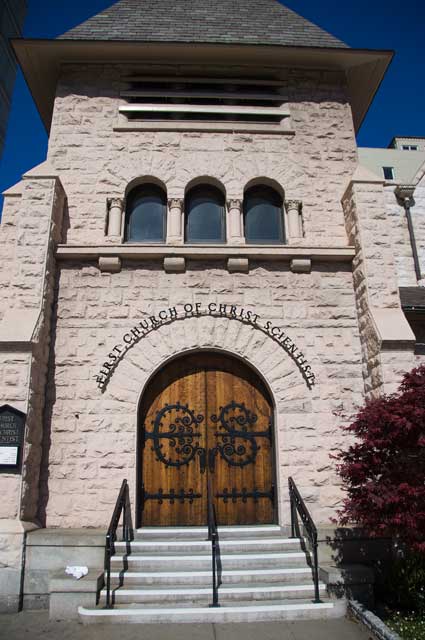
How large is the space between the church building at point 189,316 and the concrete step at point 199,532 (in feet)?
0.10

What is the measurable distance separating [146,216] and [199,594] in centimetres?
649

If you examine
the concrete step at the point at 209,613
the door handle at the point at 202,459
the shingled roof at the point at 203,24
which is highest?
the shingled roof at the point at 203,24

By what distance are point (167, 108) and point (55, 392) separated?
19.6ft

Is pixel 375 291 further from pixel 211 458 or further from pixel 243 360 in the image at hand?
pixel 211 458

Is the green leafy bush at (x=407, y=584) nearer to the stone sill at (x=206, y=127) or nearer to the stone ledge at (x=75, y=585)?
the stone ledge at (x=75, y=585)

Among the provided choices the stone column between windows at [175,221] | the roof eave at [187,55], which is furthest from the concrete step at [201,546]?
the roof eave at [187,55]

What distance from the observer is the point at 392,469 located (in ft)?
20.7

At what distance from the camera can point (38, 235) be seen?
28.1 feet

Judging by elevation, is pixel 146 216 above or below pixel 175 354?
above

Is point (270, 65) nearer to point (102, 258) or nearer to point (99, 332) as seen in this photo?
point (102, 258)

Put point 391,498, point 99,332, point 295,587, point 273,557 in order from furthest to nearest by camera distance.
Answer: point 99,332, point 273,557, point 295,587, point 391,498

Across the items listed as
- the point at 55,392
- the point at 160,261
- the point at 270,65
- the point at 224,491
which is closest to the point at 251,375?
the point at 224,491

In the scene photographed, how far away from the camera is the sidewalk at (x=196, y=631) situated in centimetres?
552

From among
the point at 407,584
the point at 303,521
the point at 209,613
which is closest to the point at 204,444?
the point at 303,521
